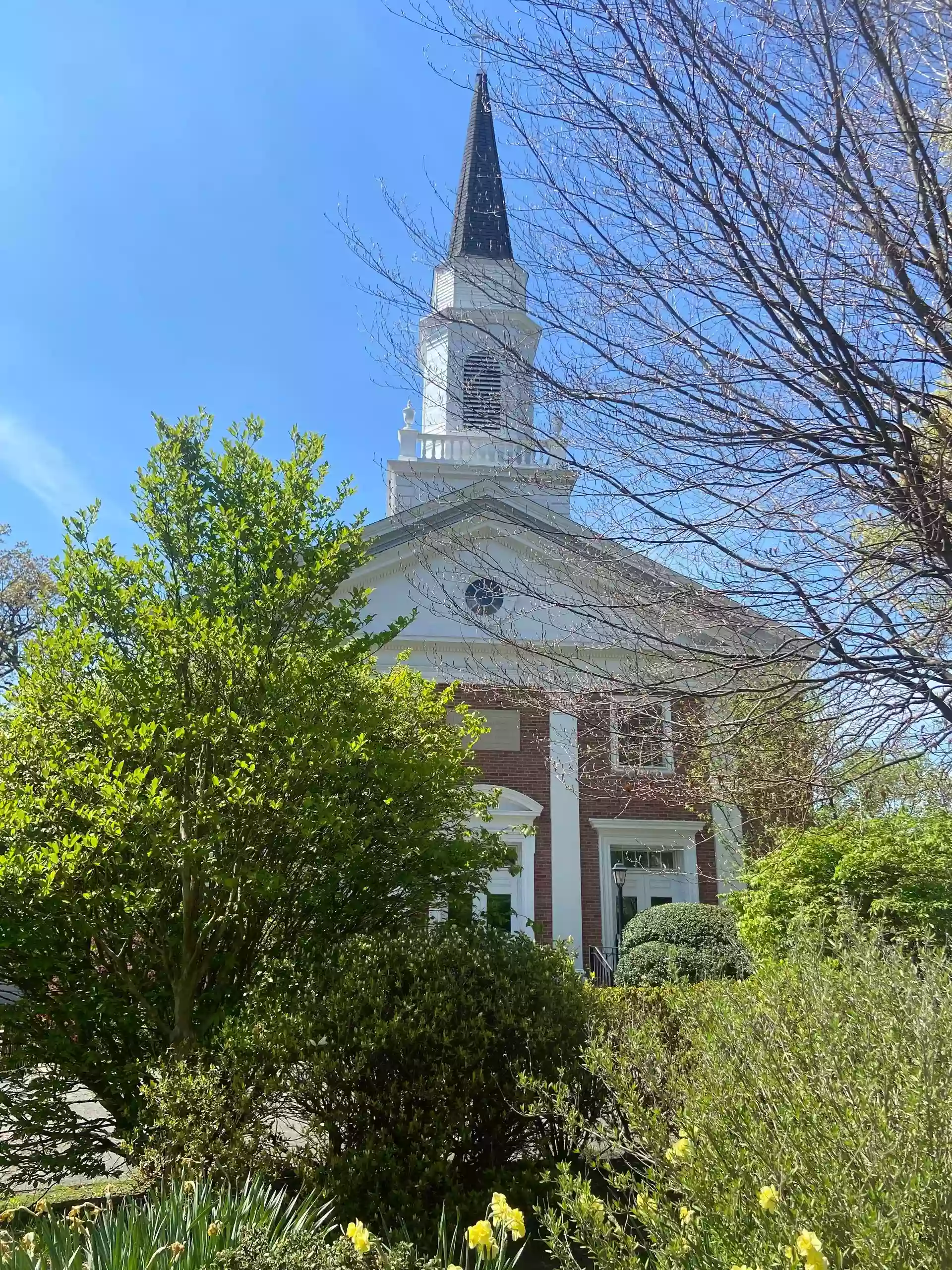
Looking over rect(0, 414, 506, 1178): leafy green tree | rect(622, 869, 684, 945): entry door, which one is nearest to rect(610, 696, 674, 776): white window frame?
rect(0, 414, 506, 1178): leafy green tree

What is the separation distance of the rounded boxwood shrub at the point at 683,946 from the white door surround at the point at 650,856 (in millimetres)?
2093

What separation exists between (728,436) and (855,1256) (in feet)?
10.9

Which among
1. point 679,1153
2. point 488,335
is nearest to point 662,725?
point 488,335

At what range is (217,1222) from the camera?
10.8 ft

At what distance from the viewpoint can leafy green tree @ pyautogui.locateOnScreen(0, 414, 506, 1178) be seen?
203 inches

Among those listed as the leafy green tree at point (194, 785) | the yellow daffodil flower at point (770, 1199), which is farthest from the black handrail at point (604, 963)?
the yellow daffodil flower at point (770, 1199)

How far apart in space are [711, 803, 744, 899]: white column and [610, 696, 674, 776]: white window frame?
7.01 m

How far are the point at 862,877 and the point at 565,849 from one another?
20.6ft

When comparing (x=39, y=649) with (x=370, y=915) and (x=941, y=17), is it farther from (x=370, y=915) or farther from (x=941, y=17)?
(x=941, y=17)

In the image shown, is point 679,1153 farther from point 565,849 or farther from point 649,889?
point 649,889

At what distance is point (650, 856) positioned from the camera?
15.5 metres

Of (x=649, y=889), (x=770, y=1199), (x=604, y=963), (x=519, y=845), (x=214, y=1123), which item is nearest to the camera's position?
(x=770, y=1199)

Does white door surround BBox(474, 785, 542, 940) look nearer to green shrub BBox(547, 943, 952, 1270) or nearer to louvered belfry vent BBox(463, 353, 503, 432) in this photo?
louvered belfry vent BBox(463, 353, 503, 432)

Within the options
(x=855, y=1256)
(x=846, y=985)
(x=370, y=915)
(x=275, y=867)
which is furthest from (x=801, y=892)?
(x=855, y=1256)
